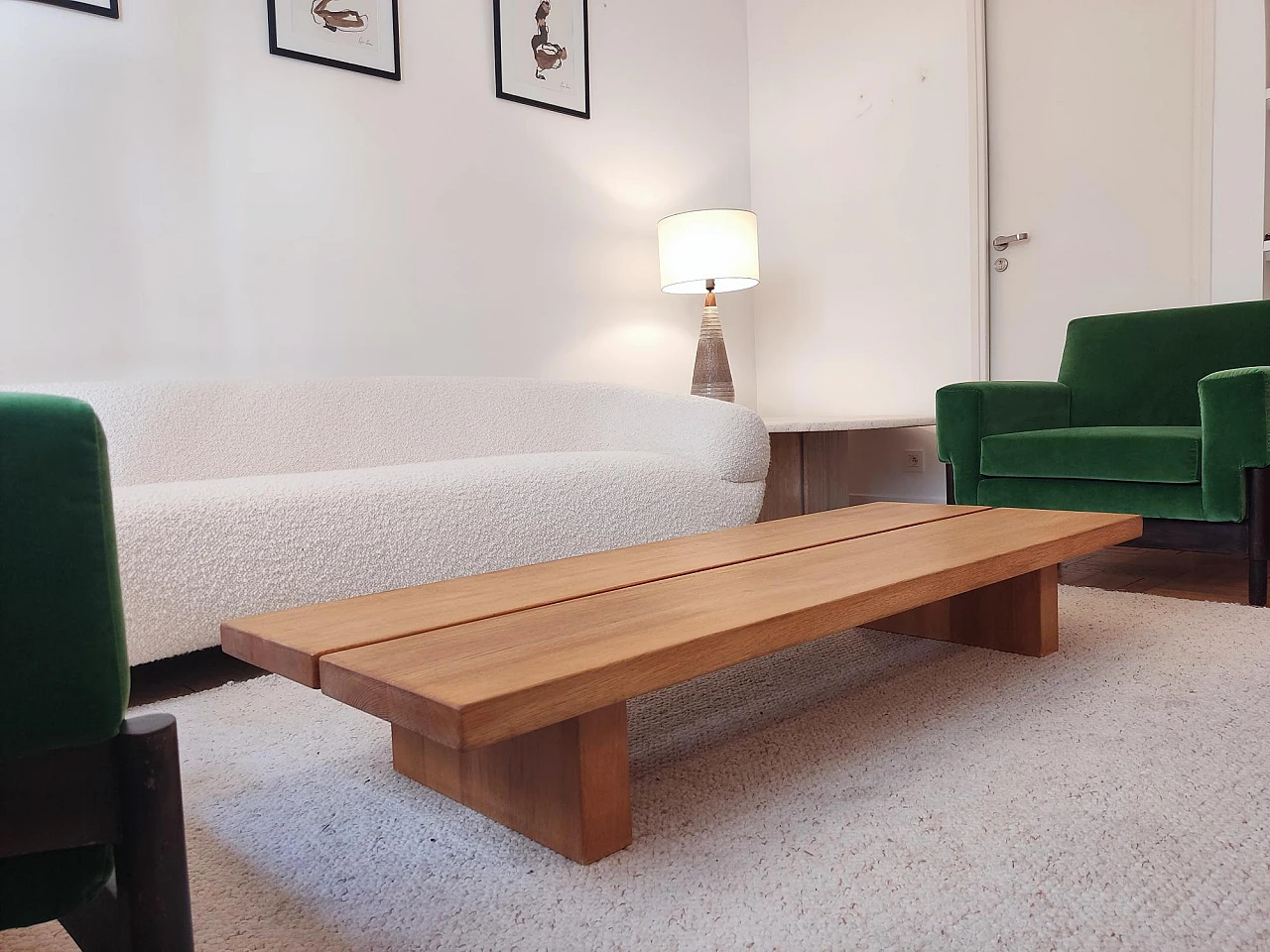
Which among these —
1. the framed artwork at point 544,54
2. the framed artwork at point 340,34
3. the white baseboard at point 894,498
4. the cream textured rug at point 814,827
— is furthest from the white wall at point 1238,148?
the framed artwork at point 340,34

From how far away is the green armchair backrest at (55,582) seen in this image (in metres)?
0.54

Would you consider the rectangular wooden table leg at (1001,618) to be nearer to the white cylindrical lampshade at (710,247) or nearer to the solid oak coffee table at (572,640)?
the solid oak coffee table at (572,640)

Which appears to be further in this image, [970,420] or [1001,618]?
[970,420]

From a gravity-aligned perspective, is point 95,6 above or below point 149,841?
above

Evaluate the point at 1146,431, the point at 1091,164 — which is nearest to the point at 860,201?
the point at 1091,164

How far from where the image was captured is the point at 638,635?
877 millimetres

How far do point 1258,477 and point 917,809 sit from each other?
1441 millimetres

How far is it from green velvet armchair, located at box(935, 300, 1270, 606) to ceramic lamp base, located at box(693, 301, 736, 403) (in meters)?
0.94

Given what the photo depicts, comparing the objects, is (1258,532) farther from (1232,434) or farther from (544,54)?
(544,54)

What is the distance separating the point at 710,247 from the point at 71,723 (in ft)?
9.33

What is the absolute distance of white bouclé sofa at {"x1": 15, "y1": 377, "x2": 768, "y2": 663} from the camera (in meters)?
1.59

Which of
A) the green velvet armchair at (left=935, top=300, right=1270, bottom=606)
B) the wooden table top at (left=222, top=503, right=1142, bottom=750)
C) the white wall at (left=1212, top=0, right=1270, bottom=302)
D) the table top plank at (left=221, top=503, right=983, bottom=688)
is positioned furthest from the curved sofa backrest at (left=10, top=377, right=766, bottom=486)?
the white wall at (left=1212, top=0, right=1270, bottom=302)
